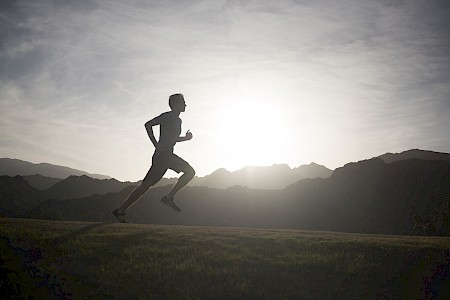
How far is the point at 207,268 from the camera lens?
5.02 meters

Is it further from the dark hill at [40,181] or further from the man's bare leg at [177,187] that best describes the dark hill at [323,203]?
the man's bare leg at [177,187]

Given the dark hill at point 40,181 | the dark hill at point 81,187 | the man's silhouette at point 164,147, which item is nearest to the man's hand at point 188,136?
the man's silhouette at point 164,147

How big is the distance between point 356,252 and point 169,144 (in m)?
5.00

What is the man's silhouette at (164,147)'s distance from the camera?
8.57 meters

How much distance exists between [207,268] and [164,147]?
4.24 metres

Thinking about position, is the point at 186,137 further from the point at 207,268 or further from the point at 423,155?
the point at 423,155

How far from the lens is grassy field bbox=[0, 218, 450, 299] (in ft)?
14.2

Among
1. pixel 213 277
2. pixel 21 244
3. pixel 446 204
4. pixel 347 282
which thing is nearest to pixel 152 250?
pixel 213 277

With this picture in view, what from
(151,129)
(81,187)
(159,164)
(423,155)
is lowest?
(81,187)

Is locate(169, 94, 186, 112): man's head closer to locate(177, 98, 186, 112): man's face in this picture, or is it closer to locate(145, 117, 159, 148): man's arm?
locate(177, 98, 186, 112): man's face

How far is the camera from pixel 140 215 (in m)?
103

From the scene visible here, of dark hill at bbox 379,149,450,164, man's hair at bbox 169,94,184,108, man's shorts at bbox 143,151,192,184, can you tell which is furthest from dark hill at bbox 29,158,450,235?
man's hair at bbox 169,94,184,108

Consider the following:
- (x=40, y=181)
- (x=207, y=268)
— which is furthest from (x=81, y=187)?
(x=207, y=268)

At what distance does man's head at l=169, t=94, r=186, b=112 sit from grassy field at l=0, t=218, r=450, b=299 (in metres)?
3.57
